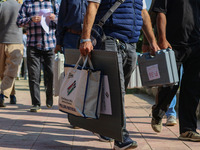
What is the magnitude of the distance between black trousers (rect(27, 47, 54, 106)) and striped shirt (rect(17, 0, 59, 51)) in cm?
13

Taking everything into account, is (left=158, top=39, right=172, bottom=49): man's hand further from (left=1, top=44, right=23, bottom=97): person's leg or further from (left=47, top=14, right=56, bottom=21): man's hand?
(left=1, top=44, right=23, bottom=97): person's leg

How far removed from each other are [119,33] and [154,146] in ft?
4.25

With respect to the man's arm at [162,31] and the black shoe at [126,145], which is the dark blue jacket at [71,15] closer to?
the man's arm at [162,31]

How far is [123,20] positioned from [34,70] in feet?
11.9

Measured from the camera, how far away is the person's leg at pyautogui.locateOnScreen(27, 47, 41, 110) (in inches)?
292

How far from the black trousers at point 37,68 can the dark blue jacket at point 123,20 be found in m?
3.35

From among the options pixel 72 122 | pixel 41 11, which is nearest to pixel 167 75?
pixel 72 122

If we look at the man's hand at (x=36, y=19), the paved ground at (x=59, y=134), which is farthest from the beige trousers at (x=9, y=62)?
the man's hand at (x=36, y=19)

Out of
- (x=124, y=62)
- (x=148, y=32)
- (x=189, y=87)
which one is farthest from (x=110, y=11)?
(x=189, y=87)

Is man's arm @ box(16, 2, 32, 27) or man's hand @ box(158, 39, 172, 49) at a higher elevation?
man's arm @ box(16, 2, 32, 27)

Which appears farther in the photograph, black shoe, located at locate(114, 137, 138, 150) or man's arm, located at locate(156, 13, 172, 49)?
man's arm, located at locate(156, 13, 172, 49)

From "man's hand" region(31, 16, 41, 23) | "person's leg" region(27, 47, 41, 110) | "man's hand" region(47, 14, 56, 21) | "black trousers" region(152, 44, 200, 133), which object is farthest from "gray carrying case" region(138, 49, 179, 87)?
"person's leg" region(27, 47, 41, 110)

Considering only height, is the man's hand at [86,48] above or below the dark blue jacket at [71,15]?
below

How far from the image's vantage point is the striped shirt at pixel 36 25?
24.2 feet
